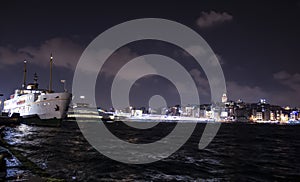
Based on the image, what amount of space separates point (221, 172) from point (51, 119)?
223 feet

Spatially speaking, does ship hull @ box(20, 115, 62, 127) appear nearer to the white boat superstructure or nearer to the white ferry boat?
the white ferry boat

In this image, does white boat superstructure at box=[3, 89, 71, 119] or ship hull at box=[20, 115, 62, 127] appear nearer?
white boat superstructure at box=[3, 89, 71, 119]

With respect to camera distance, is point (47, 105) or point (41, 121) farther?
point (41, 121)

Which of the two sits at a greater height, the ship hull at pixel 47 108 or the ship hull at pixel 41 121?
the ship hull at pixel 47 108

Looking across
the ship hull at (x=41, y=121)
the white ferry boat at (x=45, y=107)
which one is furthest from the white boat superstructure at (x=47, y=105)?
the ship hull at (x=41, y=121)

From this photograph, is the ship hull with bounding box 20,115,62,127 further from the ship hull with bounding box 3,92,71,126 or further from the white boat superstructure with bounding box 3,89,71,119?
the white boat superstructure with bounding box 3,89,71,119

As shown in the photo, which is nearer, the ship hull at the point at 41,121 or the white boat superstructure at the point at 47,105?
the white boat superstructure at the point at 47,105

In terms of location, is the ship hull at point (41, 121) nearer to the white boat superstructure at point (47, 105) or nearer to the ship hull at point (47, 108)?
the ship hull at point (47, 108)

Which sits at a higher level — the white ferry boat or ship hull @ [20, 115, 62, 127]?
the white ferry boat

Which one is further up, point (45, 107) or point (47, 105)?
point (47, 105)

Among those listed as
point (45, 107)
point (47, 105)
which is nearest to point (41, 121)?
point (45, 107)

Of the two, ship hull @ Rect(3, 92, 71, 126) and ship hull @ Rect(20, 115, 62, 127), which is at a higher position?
ship hull @ Rect(3, 92, 71, 126)

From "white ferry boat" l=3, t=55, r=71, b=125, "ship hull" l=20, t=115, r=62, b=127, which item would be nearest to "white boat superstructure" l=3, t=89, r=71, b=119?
"white ferry boat" l=3, t=55, r=71, b=125

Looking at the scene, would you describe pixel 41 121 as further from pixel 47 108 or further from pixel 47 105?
pixel 47 105
